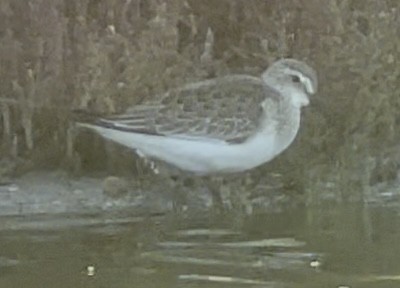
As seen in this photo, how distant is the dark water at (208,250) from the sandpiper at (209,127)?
0.63ft

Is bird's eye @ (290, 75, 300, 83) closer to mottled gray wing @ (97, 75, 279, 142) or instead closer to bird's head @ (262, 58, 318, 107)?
bird's head @ (262, 58, 318, 107)

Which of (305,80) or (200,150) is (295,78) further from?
(200,150)

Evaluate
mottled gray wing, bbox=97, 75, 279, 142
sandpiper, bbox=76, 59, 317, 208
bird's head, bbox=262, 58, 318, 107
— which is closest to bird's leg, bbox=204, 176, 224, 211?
sandpiper, bbox=76, 59, 317, 208

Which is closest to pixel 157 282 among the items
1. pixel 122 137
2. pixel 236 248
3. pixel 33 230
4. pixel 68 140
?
pixel 236 248

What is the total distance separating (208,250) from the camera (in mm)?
3359

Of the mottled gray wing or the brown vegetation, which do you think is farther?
the brown vegetation

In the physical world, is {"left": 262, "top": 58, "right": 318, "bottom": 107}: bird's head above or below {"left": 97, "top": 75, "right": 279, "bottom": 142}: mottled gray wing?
above

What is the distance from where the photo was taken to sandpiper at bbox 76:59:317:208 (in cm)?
391

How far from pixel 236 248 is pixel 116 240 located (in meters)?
0.29

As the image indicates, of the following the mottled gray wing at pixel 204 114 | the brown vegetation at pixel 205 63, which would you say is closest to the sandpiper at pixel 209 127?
the mottled gray wing at pixel 204 114

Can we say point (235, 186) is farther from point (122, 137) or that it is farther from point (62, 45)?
point (62, 45)

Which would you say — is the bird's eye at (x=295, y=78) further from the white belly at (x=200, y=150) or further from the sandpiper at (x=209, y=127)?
the white belly at (x=200, y=150)

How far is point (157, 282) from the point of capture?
10.0 feet

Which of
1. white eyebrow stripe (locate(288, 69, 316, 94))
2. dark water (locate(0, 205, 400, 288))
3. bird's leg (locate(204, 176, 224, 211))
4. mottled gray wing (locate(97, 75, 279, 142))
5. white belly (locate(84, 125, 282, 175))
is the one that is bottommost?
dark water (locate(0, 205, 400, 288))
